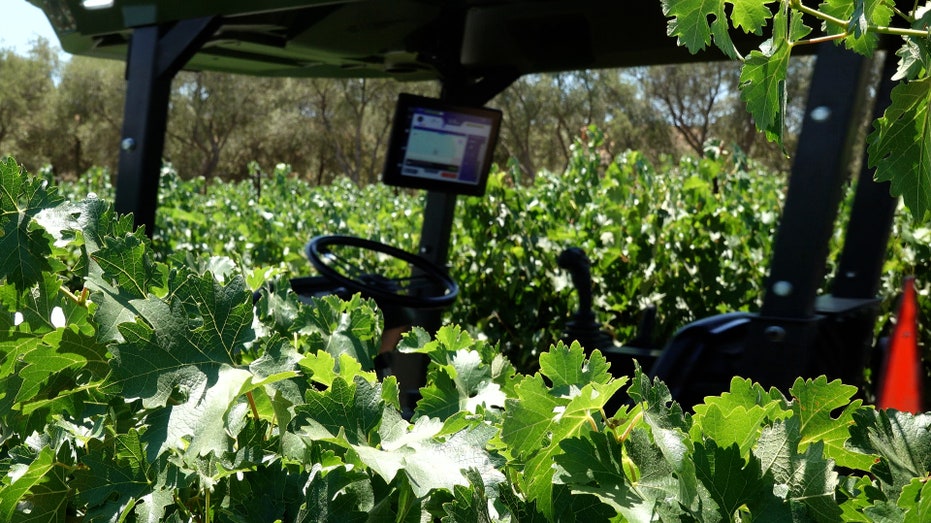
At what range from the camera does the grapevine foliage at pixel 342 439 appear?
76 cm

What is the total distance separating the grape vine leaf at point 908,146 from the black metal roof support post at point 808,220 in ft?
5.96

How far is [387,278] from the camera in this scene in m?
4.50

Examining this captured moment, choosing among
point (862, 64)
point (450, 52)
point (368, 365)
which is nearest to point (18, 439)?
point (368, 365)

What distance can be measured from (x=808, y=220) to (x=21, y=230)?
80.4 inches

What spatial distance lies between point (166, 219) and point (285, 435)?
293 inches

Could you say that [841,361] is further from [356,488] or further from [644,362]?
[356,488]

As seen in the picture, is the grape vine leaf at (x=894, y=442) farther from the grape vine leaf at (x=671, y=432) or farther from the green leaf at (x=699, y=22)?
the green leaf at (x=699, y=22)

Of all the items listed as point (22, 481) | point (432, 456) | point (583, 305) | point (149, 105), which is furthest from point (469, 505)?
point (149, 105)

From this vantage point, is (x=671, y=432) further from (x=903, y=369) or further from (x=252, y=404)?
(x=903, y=369)

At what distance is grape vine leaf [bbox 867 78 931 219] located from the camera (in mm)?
820

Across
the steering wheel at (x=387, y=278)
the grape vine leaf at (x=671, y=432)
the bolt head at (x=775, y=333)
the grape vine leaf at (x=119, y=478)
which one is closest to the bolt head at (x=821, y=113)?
the bolt head at (x=775, y=333)

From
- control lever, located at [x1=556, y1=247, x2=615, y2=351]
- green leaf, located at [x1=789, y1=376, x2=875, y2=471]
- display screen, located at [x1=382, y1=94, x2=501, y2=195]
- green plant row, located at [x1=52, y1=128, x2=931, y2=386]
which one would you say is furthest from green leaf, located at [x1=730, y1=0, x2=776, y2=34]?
green plant row, located at [x1=52, y1=128, x2=931, y2=386]

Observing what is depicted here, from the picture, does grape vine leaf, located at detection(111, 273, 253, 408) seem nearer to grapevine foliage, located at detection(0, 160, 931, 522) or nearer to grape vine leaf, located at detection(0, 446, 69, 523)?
grapevine foliage, located at detection(0, 160, 931, 522)

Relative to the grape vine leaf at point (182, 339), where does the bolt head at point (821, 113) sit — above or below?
above
